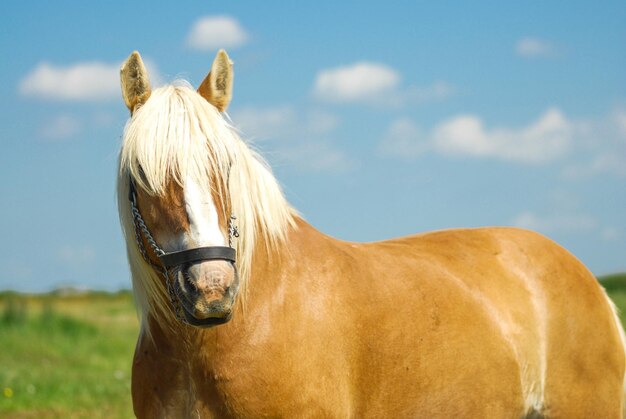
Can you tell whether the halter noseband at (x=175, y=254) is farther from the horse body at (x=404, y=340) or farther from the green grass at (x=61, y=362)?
the green grass at (x=61, y=362)

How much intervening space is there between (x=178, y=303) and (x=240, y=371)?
414 millimetres

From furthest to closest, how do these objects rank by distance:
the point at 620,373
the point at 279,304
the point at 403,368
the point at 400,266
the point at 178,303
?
the point at 620,373 < the point at 400,266 < the point at 403,368 < the point at 279,304 < the point at 178,303

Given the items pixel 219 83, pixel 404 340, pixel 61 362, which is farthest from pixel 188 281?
pixel 61 362

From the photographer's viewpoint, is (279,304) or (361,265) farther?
(361,265)

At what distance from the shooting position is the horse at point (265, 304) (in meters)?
3.17

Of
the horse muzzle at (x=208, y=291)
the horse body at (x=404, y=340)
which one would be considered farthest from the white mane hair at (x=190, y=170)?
the horse muzzle at (x=208, y=291)

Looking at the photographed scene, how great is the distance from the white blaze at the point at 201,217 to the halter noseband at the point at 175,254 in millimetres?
42

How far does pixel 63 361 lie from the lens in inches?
529

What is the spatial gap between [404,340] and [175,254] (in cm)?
143

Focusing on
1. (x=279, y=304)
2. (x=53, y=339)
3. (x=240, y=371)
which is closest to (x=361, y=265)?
(x=279, y=304)

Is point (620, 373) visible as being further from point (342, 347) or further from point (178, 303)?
point (178, 303)

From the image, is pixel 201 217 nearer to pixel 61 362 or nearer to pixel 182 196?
pixel 182 196

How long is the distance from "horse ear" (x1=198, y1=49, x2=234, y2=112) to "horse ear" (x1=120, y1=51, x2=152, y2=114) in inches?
10.5

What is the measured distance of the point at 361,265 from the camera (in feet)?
13.1
